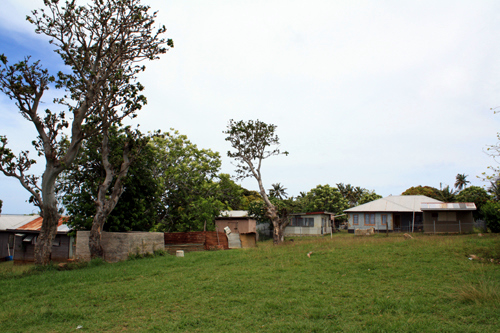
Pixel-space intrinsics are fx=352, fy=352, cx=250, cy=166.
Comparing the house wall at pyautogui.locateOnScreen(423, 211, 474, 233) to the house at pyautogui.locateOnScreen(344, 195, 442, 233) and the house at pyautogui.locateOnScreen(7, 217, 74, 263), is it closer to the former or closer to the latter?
the house at pyautogui.locateOnScreen(344, 195, 442, 233)

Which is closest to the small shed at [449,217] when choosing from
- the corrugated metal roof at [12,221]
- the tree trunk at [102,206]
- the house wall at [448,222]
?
the house wall at [448,222]

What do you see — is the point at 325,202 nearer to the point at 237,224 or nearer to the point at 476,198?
the point at 476,198

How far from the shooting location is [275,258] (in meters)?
17.3

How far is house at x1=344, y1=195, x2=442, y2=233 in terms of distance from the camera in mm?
42969

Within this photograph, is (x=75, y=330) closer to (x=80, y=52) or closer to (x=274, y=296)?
(x=274, y=296)

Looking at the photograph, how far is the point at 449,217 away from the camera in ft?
115

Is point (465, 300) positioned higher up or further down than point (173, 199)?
further down

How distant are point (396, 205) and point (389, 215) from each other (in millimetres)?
1618

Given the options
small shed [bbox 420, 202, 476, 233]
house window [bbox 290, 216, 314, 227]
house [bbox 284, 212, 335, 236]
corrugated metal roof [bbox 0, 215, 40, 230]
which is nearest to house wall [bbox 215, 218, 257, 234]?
house [bbox 284, 212, 335, 236]

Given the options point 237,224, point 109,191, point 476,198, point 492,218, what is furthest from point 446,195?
point 109,191

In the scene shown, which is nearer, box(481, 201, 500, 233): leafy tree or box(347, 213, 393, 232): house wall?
box(481, 201, 500, 233): leafy tree

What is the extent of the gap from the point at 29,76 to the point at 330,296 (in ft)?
55.8

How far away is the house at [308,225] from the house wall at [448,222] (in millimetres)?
12831

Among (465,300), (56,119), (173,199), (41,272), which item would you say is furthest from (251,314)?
(173,199)
